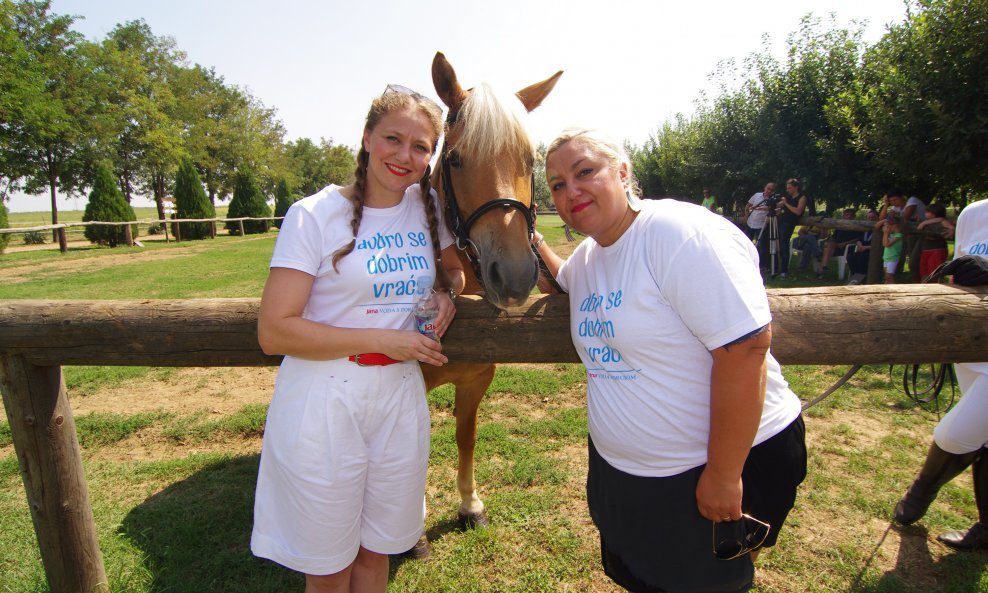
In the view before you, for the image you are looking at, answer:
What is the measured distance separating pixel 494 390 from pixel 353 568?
3650 mm

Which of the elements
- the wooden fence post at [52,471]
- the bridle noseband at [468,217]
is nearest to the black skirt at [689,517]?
the bridle noseband at [468,217]

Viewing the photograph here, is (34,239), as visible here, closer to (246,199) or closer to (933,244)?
(246,199)

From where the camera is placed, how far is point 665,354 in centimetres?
145

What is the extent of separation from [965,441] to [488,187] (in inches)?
112

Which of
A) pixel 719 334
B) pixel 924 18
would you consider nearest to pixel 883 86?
pixel 924 18

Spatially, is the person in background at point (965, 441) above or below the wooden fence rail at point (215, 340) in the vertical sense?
below

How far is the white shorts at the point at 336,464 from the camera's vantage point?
1.63 m

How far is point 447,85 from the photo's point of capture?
262cm

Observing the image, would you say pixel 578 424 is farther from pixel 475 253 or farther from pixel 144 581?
pixel 144 581

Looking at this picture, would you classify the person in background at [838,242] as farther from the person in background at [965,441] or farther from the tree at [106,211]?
the tree at [106,211]

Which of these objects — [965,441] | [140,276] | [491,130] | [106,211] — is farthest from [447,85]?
[106,211]

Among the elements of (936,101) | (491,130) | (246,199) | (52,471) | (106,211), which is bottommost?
(52,471)

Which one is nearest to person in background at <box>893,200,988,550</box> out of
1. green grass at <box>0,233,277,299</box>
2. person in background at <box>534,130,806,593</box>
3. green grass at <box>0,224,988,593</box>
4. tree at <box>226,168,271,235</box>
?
green grass at <box>0,224,988,593</box>

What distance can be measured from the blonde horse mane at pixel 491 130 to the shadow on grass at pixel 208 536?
238 cm
